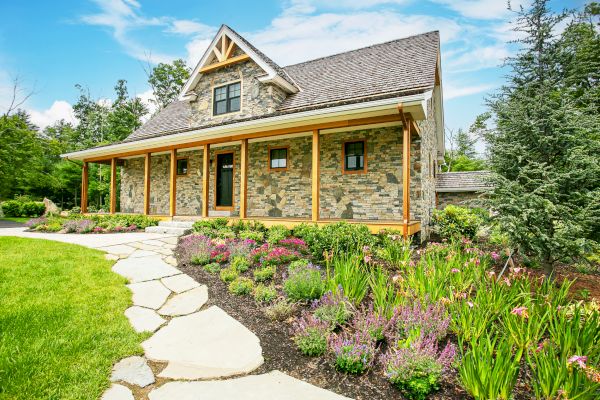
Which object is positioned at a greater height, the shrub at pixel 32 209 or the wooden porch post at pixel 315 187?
the wooden porch post at pixel 315 187

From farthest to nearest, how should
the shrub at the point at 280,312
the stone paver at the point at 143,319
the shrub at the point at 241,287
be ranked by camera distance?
1. the shrub at the point at 241,287
2. the shrub at the point at 280,312
3. the stone paver at the point at 143,319

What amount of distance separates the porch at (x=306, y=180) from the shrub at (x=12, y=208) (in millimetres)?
8749

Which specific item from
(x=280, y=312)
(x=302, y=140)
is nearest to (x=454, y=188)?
(x=302, y=140)

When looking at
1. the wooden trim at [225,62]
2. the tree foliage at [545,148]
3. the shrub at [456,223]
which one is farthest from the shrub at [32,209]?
the tree foliage at [545,148]

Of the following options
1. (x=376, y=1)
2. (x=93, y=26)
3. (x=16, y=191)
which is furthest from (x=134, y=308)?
(x=16, y=191)

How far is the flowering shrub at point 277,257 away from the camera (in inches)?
207

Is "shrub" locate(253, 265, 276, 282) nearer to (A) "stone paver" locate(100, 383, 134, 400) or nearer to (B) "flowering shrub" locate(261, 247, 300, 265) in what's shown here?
(B) "flowering shrub" locate(261, 247, 300, 265)

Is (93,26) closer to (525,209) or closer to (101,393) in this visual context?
(101,393)

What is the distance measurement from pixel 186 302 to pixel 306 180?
7.01m

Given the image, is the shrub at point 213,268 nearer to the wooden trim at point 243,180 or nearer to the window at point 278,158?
the wooden trim at point 243,180

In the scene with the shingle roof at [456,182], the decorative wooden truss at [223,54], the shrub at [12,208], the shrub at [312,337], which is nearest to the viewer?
the shrub at [312,337]

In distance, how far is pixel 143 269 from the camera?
5281 mm

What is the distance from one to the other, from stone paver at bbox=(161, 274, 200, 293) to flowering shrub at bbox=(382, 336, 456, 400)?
3.25 meters

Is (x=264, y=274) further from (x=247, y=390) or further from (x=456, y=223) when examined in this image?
(x=456, y=223)
